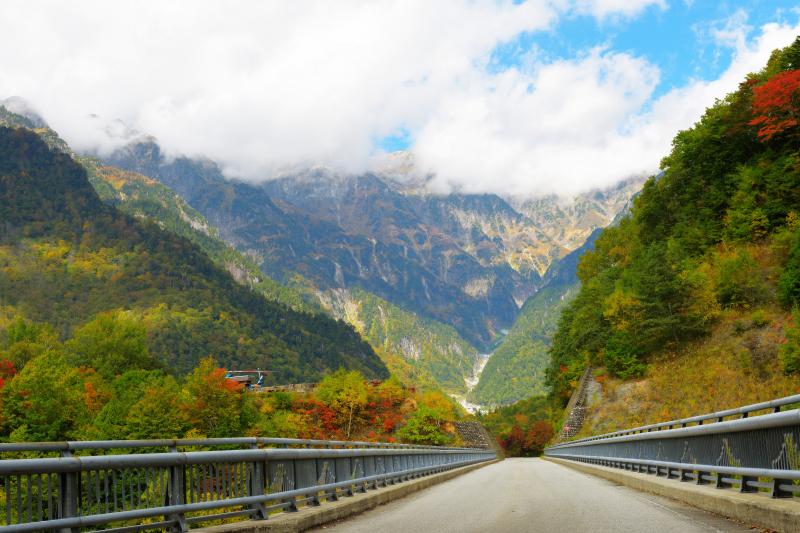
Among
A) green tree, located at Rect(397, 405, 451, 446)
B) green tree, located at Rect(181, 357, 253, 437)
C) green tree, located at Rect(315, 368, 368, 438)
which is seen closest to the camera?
green tree, located at Rect(181, 357, 253, 437)

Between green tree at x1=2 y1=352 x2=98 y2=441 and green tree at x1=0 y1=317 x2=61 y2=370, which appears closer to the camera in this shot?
green tree at x1=2 y1=352 x2=98 y2=441

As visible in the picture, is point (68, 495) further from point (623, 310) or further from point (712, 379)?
point (623, 310)

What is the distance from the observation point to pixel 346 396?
104250 millimetres

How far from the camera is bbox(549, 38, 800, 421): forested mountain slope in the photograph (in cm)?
4334

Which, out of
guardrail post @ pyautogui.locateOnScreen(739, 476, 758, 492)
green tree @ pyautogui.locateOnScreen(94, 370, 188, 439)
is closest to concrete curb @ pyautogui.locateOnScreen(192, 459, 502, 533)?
guardrail post @ pyautogui.locateOnScreen(739, 476, 758, 492)

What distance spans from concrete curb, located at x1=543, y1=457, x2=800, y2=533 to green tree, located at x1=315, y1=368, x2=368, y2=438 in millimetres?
87565

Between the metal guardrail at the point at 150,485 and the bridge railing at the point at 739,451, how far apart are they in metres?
7.31

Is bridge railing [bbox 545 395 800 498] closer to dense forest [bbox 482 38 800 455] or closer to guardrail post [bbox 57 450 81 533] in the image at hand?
guardrail post [bbox 57 450 81 533]

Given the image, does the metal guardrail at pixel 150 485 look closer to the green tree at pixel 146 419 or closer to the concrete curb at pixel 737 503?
the concrete curb at pixel 737 503

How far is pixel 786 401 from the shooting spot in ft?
28.9

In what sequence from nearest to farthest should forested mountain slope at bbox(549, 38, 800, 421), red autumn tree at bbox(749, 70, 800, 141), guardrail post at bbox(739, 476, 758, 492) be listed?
guardrail post at bbox(739, 476, 758, 492), forested mountain slope at bbox(549, 38, 800, 421), red autumn tree at bbox(749, 70, 800, 141)

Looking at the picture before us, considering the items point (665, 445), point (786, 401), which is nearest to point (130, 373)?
point (665, 445)

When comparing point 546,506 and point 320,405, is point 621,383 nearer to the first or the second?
point 546,506

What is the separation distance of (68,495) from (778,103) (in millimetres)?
53768
